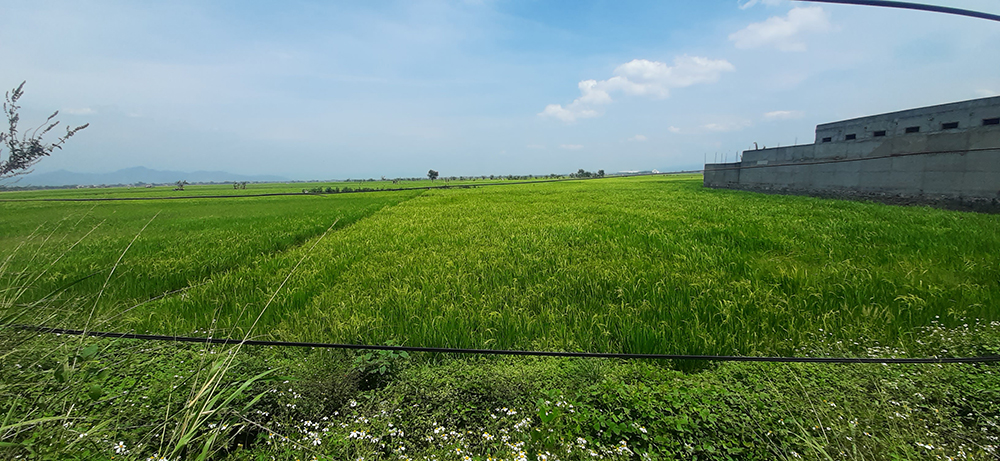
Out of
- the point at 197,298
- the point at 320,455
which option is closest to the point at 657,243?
the point at 320,455

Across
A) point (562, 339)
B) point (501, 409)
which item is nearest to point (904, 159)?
point (562, 339)

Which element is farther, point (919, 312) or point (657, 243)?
point (657, 243)

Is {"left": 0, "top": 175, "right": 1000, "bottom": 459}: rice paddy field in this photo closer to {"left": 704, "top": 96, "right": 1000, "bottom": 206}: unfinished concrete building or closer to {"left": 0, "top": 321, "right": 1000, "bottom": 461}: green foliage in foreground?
{"left": 0, "top": 321, "right": 1000, "bottom": 461}: green foliage in foreground

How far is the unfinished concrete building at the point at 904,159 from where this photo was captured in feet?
30.2

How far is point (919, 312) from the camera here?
300 cm

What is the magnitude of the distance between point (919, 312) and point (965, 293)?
81 cm

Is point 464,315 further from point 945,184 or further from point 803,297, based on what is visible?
point 945,184

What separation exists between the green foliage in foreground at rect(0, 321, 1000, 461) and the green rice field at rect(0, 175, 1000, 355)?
404 mm

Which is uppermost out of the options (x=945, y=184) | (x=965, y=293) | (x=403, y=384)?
(x=945, y=184)

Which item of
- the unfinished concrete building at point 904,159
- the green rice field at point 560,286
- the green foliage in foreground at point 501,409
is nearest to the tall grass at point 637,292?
the green rice field at point 560,286

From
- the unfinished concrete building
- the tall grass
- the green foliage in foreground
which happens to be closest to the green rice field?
the tall grass

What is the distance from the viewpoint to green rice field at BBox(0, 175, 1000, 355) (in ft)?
9.41

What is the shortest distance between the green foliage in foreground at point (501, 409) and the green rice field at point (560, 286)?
0.40 meters

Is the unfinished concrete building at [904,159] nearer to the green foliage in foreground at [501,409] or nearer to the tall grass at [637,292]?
the tall grass at [637,292]
